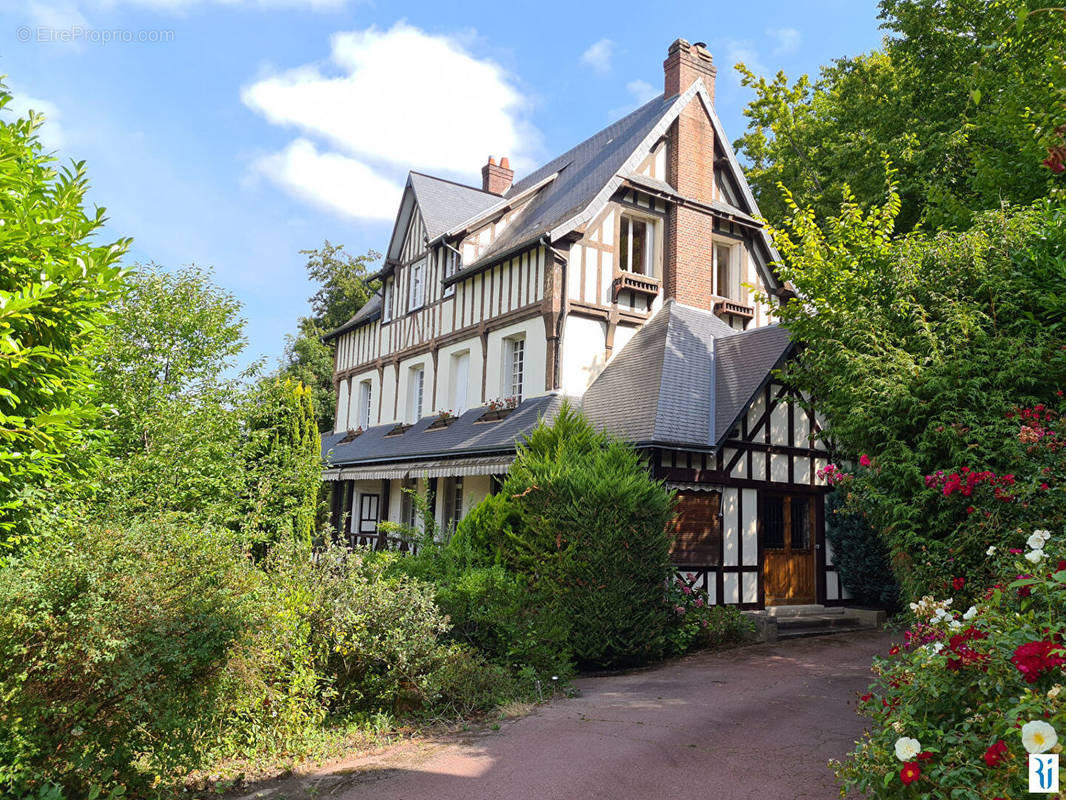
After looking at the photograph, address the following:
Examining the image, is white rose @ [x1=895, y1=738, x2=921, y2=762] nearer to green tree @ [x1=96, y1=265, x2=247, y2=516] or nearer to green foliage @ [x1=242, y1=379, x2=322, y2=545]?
green tree @ [x1=96, y1=265, x2=247, y2=516]

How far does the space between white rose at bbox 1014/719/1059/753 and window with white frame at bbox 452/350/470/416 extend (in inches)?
603

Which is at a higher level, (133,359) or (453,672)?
(133,359)

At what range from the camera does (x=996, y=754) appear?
2834mm

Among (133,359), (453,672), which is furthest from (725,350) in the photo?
(133,359)

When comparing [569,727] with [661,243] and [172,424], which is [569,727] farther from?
[661,243]

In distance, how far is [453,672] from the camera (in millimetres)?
7273

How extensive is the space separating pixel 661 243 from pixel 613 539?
8572 millimetres

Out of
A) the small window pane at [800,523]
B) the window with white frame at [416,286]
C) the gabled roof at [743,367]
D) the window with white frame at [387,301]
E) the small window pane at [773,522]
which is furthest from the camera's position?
the window with white frame at [387,301]

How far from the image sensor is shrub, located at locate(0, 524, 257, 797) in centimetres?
463

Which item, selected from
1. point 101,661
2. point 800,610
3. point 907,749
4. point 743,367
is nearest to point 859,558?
point 800,610

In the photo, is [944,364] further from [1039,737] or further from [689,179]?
[689,179]

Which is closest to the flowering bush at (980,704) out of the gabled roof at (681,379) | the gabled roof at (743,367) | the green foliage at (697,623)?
the green foliage at (697,623)

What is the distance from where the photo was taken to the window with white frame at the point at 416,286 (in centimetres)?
2006

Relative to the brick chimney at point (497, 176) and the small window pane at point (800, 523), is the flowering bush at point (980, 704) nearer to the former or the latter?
the small window pane at point (800, 523)
